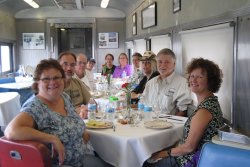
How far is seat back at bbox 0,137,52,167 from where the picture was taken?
172cm

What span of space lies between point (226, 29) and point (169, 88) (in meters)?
0.88

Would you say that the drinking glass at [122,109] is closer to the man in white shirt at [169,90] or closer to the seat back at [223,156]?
the man in white shirt at [169,90]

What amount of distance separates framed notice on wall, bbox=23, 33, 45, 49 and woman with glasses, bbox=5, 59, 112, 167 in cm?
811

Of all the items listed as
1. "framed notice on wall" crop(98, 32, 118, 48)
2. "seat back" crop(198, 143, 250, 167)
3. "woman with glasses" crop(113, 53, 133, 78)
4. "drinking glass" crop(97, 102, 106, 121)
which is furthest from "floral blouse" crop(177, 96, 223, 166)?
"framed notice on wall" crop(98, 32, 118, 48)

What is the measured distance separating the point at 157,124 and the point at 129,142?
428 mm

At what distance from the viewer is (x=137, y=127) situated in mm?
2510

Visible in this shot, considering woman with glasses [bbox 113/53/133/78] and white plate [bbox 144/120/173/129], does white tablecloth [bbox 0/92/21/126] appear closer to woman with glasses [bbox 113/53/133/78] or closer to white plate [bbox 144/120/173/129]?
white plate [bbox 144/120/173/129]

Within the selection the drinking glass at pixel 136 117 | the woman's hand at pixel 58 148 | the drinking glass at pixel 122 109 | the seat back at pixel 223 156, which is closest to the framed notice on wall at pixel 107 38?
the drinking glass at pixel 122 109

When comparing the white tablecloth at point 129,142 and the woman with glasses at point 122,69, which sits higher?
the woman with glasses at point 122,69

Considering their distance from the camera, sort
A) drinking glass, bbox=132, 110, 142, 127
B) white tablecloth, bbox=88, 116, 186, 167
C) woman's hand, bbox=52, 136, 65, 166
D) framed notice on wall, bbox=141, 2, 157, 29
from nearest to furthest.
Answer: woman's hand, bbox=52, 136, 65, 166 < white tablecloth, bbox=88, 116, 186, 167 < drinking glass, bbox=132, 110, 142, 127 < framed notice on wall, bbox=141, 2, 157, 29

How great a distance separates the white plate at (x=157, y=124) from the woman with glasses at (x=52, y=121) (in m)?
0.58

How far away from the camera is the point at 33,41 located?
388 inches

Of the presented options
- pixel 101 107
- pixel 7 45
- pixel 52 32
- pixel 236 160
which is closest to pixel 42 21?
pixel 52 32

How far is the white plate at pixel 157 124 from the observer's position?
2460 millimetres
